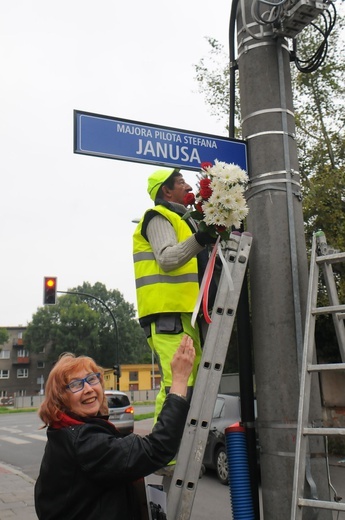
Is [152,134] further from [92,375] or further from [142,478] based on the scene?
[142,478]

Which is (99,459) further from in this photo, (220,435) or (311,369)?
(220,435)

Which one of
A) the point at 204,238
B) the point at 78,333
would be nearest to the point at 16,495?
the point at 204,238

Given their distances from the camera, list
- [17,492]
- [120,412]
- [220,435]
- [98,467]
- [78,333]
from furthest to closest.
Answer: [78,333] → [120,412] → [220,435] → [17,492] → [98,467]

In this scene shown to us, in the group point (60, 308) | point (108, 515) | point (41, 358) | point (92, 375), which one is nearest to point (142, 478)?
point (108, 515)

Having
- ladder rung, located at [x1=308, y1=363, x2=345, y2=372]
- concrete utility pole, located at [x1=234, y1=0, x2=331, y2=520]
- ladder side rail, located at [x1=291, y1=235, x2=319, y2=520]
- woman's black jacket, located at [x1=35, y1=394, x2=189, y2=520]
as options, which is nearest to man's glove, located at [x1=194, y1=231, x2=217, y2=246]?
concrete utility pole, located at [x1=234, y1=0, x2=331, y2=520]

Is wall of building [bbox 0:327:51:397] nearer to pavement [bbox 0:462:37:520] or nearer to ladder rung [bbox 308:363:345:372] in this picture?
pavement [bbox 0:462:37:520]

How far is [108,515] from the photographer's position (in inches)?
81.4

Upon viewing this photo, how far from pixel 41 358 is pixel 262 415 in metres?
85.9

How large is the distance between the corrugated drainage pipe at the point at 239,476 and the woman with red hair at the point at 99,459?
78 cm

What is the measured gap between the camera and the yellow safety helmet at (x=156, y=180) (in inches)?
133

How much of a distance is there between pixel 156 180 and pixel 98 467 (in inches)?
73.1

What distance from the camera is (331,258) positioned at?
2.82m

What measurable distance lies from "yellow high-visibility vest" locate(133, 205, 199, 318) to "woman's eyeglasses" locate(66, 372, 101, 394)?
22.7 inches

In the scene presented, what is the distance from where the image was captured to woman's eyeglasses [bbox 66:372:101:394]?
2.38 m
